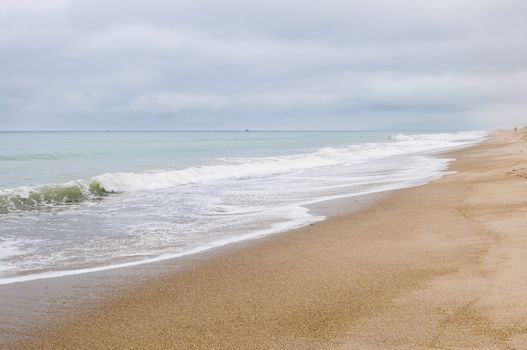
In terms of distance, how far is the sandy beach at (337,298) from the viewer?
4262mm

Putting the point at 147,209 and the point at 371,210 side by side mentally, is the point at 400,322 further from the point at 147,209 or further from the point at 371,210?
the point at 147,209

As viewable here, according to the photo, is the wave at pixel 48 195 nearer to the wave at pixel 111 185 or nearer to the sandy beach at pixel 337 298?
the wave at pixel 111 185

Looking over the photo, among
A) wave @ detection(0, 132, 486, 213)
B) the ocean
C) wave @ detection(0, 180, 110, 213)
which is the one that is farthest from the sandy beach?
wave @ detection(0, 132, 486, 213)

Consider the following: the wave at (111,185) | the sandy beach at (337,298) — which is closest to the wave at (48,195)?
the wave at (111,185)

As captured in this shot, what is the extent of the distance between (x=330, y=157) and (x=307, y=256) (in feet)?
92.3

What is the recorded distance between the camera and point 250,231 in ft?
30.8

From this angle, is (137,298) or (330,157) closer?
(137,298)

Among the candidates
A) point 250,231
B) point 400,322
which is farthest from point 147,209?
point 400,322

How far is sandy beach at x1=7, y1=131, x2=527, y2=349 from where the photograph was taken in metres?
4.26

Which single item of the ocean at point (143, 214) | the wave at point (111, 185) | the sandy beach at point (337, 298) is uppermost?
the wave at point (111, 185)

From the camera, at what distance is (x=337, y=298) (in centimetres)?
523

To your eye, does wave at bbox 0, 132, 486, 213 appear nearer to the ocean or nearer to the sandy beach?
the ocean

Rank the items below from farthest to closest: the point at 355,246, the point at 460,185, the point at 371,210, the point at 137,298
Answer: the point at 460,185 < the point at 371,210 < the point at 355,246 < the point at 137,298

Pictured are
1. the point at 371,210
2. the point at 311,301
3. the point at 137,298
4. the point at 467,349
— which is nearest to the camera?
the point at 467,349
